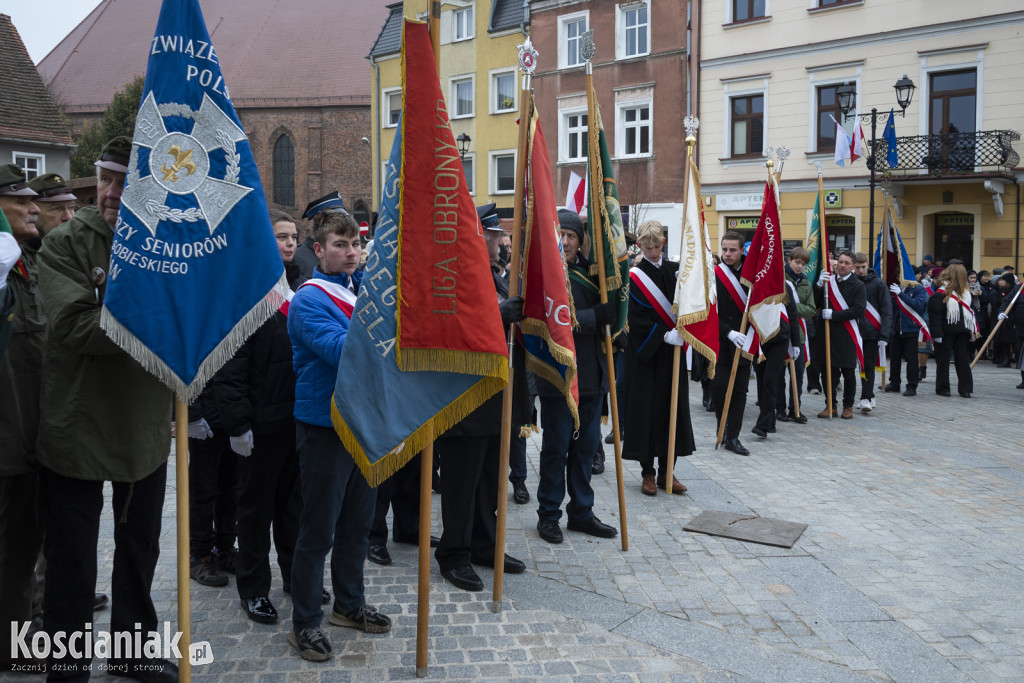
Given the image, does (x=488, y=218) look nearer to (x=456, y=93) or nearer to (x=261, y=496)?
(x=261, y=496)

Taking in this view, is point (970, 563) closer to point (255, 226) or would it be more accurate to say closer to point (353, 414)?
point (353, 414)

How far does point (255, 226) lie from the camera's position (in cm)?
348

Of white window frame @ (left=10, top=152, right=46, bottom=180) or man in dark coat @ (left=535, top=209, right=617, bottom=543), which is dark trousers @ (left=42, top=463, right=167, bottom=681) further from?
white window frame @ (left=10, top=152, right=46, bottom=180)

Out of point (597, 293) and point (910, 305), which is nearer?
point (597, 293)

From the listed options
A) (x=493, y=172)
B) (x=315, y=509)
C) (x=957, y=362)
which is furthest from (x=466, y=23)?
(x=315, y=509)

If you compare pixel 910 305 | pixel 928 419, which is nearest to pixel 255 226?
pixel 928 419

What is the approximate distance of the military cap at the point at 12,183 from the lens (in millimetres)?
3957

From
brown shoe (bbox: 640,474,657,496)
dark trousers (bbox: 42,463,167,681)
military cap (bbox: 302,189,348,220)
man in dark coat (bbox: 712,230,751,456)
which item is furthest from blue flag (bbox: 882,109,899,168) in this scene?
dark trousers (bbox: 42,463,167,681)

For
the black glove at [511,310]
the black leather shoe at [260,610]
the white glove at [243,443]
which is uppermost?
the black glove at [511,310]

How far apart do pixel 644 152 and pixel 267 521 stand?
25.5 metres

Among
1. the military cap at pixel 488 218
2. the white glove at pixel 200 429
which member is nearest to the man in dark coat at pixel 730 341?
the military cap at pixel 488 218

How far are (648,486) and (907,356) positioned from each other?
899cm

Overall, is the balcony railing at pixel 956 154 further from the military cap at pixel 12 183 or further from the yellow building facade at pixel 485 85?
the military cap at pixel 12 183

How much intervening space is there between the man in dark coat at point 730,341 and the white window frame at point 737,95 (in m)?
16.8
